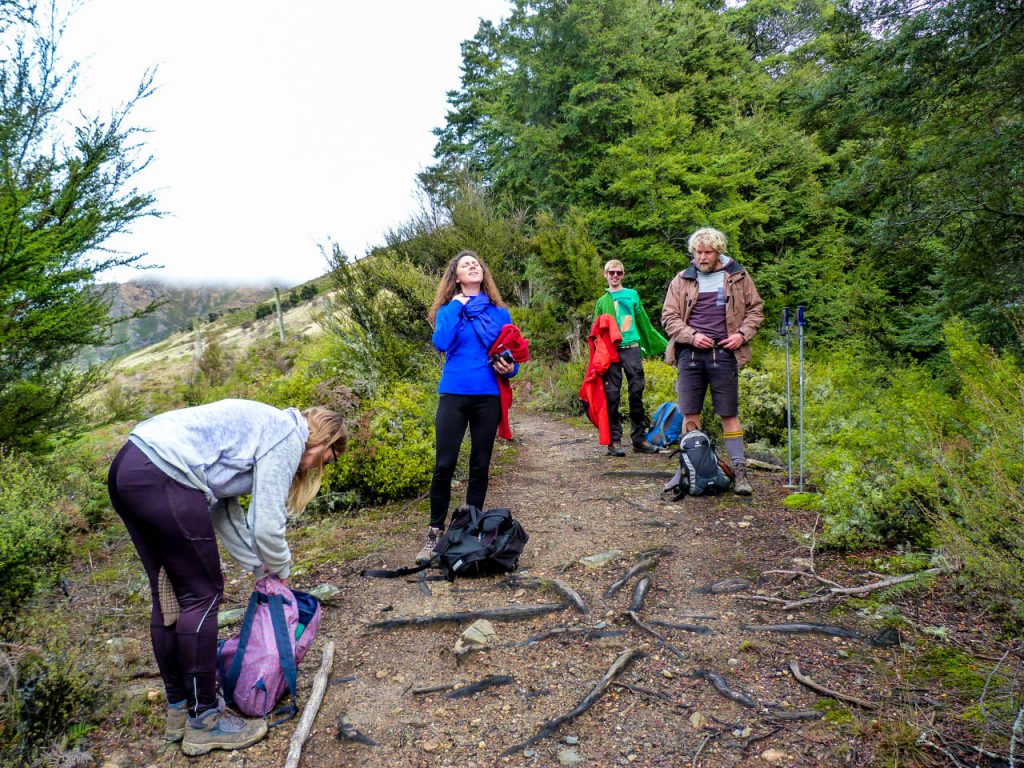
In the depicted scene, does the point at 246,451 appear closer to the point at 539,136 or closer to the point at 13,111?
the point at 13,111

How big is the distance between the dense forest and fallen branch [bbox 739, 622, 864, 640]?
0.61 meters

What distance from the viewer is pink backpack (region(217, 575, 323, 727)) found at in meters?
2.43

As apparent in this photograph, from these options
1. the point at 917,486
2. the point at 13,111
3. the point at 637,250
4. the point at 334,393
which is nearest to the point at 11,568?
the point at 334,393

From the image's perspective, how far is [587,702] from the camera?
7.80 ft

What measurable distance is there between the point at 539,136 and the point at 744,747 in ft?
61.6

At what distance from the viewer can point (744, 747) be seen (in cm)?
206

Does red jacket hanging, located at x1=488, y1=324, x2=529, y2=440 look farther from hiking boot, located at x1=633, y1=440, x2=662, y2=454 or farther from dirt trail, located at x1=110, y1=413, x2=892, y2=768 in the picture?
hiking boot, located at x1=633, y1=440, x2=662, y2=454

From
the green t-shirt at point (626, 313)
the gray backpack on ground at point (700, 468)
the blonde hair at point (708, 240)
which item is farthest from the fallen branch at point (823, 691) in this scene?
the green t-shirt at point (626, 313)

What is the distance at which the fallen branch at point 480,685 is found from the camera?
8.39 feet

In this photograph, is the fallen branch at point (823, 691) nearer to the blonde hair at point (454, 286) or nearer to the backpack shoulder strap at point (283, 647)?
the backpack shoulder strap at point (283, 647)

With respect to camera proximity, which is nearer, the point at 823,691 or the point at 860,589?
the point at 823,691

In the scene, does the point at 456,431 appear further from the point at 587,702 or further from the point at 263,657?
the point at 587,702

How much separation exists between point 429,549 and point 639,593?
4.93ft

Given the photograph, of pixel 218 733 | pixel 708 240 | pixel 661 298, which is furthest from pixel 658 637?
pixel 661 298
